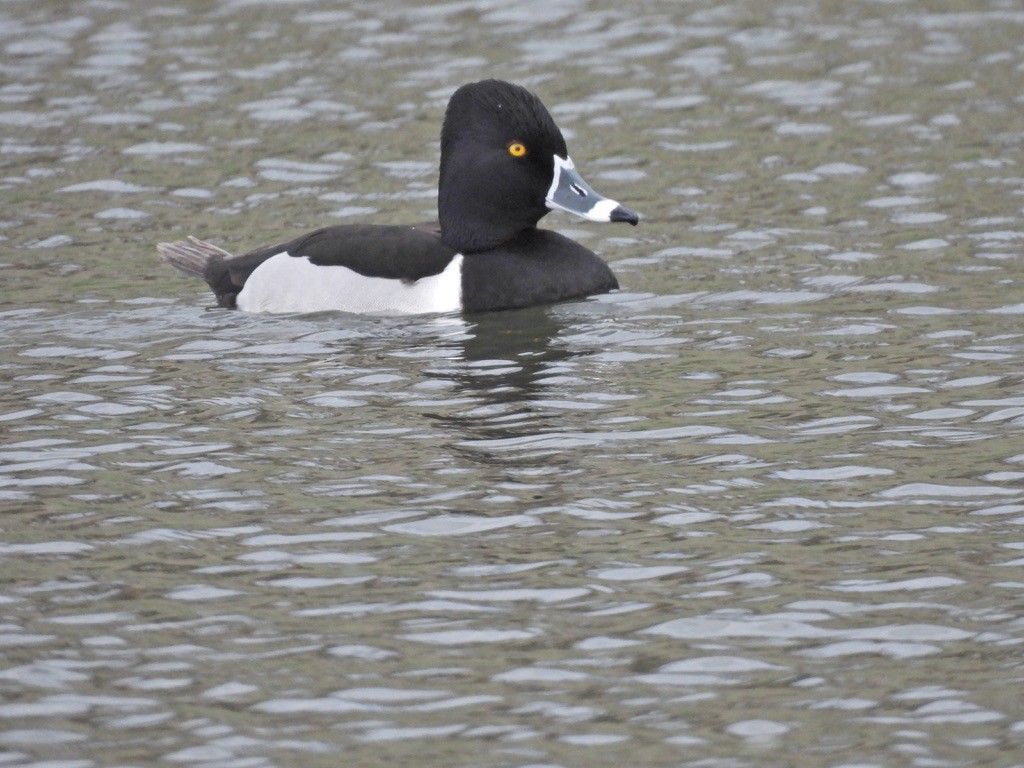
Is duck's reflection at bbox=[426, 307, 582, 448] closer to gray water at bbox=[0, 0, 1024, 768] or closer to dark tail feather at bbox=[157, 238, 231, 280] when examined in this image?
gray water at bbox=[0, 0, 1024, 768]

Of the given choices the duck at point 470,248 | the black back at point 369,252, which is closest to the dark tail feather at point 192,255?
the duck at point 470,248

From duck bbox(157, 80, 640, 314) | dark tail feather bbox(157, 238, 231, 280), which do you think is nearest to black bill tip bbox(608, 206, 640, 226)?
duck bbox(157, 80, 640, 314)

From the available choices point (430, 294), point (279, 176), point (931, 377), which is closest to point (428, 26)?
point (279, 176)

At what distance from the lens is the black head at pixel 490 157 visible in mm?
9656

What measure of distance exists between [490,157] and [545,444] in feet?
9.88

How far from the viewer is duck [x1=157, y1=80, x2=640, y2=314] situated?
31.1ft

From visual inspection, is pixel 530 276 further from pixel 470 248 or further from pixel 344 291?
pixel 344 291

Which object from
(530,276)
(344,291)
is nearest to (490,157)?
(530,276)

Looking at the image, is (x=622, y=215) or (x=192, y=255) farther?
(x=192, y=255)

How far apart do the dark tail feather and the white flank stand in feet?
1.63

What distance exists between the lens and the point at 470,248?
9.72 m

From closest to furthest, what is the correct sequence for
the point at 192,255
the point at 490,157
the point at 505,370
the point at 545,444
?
1. the point at 545,444
2. the point at 505,370
3. the point at 490,157
4. the point at 192,255

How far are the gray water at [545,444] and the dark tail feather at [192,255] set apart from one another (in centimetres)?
21

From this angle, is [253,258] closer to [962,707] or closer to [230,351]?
[230,351]
